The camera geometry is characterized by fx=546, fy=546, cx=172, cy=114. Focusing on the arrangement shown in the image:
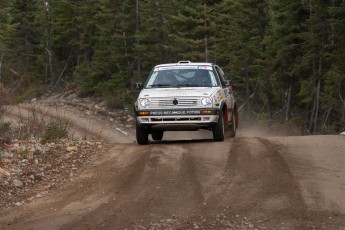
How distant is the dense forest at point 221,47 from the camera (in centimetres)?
2711

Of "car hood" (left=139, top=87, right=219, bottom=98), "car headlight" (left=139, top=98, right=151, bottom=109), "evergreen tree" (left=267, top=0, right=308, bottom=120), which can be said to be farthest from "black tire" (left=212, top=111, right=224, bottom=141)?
"evergreen tree" (left=267, top=0, right=308, bottom=120)

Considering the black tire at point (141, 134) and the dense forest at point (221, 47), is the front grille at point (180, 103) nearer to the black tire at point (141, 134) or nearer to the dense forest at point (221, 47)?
the black tire at point (141, 134)

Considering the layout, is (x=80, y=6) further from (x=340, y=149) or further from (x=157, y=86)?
(x=340, y=149)

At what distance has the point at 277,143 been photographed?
12.2m

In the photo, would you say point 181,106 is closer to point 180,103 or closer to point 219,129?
point 180,103

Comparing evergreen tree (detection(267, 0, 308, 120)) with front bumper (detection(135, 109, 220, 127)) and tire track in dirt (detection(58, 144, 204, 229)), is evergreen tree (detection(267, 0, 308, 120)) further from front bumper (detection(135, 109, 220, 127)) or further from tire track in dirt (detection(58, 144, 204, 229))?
tire track in dirt (detection(58, 144, 204, 229))

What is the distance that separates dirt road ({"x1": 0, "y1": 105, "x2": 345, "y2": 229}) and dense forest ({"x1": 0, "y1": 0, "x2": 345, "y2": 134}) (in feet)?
34.6

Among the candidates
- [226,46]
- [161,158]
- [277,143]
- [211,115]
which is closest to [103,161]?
[161,158]

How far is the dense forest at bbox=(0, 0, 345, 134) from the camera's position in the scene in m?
27.1

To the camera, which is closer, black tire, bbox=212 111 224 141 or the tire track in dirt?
the tire track in dirt

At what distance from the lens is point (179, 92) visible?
1266cm

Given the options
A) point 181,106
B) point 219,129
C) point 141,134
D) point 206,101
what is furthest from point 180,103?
point 141,134

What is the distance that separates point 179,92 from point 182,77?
0.98 m

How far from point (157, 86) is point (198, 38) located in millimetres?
21360
